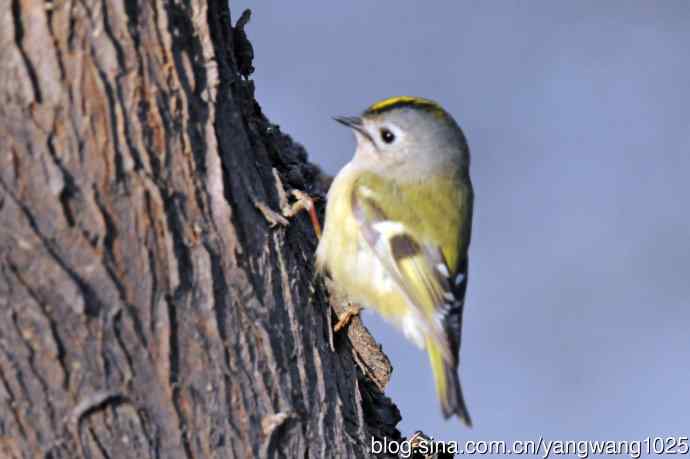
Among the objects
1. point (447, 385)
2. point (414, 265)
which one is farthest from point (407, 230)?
point (447, 385)

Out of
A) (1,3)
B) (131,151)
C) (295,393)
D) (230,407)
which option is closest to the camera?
(1,3)

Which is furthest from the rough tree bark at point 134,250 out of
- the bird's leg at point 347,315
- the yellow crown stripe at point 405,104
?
the yellow crown stripe at point 405,104

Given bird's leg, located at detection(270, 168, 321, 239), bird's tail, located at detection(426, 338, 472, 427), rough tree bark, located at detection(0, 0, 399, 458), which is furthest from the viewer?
bird's tail, located at detection(426, 338, 472, 427)

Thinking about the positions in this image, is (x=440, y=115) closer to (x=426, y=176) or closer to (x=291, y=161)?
(x=426, y=176)

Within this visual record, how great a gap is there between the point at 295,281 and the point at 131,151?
505mm

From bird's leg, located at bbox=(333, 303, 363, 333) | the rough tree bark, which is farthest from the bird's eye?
the rough tree bark

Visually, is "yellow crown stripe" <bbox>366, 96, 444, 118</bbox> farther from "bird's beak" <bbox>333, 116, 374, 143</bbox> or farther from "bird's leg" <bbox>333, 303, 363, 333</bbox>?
"bird's leg" <bbox>333, 303, 363, 333</bbox>

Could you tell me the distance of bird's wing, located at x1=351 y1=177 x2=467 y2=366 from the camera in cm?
228

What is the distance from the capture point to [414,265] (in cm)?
233

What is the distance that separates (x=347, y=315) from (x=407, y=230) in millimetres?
326

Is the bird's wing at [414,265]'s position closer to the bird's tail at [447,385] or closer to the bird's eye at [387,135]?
the bird's tail at [447,385]

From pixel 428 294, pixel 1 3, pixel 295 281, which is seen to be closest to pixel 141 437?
pixel 295 281

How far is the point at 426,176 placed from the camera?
2541mm

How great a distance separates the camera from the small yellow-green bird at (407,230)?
7.43 ft
